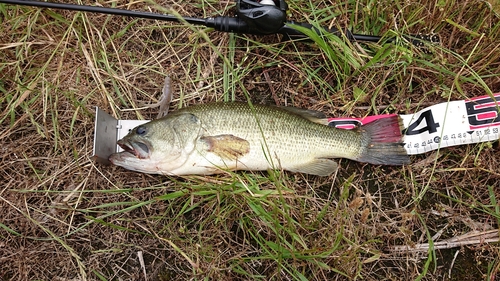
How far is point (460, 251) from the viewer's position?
3.30 meters

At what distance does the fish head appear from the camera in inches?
121

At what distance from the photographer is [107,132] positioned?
3.26 meters

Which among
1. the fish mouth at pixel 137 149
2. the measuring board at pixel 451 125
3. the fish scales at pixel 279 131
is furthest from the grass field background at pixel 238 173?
the fish mouth at pixel 137 149

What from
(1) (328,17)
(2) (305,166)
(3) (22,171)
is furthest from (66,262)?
(1) (328,17)

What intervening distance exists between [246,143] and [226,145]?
16cm

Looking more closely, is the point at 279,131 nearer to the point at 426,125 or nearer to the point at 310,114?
the point at 310,114

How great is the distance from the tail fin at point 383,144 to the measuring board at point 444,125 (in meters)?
0.10

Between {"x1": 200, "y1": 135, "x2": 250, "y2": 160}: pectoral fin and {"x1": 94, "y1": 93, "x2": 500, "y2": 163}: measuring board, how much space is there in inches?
28.2

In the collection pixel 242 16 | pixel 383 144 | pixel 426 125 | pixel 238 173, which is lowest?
pixel 238 173

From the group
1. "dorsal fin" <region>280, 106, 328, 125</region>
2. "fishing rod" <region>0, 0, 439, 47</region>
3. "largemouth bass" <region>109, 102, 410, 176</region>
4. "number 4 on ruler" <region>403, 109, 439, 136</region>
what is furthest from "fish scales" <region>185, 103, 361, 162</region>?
"fishing rod" <region>0, 0, 439, 47</region>

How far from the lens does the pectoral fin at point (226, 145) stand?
3100 millimetres

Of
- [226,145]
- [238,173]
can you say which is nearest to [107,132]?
[226,145]

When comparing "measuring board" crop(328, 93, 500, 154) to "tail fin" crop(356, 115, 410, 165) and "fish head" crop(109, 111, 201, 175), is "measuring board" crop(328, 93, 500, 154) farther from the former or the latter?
"fish head" crop(109, 111, 201, 175)

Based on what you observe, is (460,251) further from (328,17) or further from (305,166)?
(328,17)
